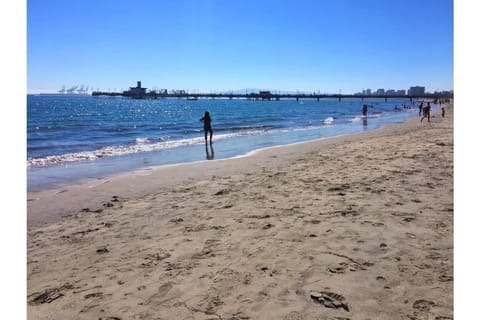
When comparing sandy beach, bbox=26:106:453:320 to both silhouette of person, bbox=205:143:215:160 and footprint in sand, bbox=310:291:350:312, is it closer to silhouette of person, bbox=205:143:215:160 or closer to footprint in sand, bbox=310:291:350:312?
footprint in sand, bbox=310:291:350:312

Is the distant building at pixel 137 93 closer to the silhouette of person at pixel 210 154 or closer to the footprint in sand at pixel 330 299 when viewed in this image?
the silhouette of person at pixel 210 154

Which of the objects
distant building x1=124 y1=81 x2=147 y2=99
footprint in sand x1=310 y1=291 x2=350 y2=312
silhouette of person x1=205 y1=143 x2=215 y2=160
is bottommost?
footprint in sand x1=310 y1=291 x2=350 y2=312

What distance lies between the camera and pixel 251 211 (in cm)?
573

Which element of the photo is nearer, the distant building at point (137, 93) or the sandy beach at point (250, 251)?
the sandy beach at point (250, 251)

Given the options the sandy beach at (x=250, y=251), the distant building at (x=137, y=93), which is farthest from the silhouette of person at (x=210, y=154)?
the distant building at (x=137, y=93)

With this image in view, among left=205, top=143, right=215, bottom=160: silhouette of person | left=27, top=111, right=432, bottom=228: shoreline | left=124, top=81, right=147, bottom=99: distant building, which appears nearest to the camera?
left=27, top=111, right=432, bottom=228: shoreline

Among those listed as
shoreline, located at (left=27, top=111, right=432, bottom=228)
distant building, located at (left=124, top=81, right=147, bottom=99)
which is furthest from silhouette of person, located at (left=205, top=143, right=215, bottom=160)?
distant building, located at (left=124, top=81, right=147, bottom=99)

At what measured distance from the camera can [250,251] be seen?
413 centimetres

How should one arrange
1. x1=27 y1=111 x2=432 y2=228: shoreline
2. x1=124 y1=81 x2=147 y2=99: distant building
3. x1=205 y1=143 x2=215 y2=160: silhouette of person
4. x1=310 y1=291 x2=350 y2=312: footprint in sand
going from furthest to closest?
x1=124 y1=81 x2=147 y2=99: distant building < x1=205 y1=143 x2=215 y2=160: silhouette of person < x1=27 y1=111 x2=432 y2=228: shoreline < x1=310 y1=291 x2=350 y2=312: footprint in sand

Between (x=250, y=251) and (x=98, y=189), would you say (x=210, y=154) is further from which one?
(x=250, y=251)

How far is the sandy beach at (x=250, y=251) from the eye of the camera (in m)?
3.03

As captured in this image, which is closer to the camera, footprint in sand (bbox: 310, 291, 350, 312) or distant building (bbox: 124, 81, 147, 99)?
footprint in sand (bbox: 310, 291, 350, 312)

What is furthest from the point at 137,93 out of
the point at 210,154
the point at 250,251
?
the point at 250,251

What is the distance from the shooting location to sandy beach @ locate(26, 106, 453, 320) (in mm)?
3033
